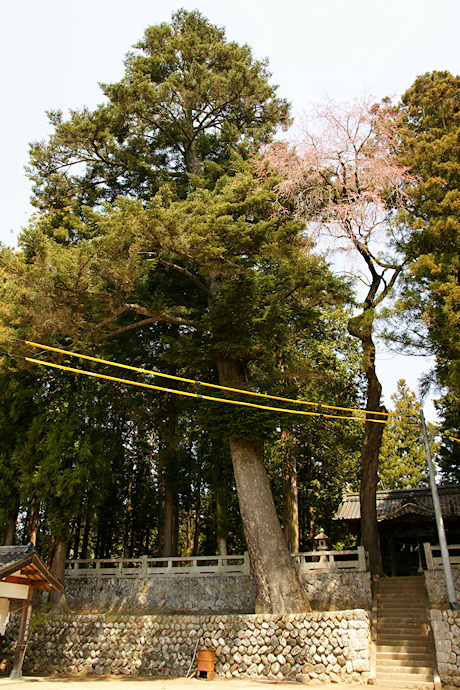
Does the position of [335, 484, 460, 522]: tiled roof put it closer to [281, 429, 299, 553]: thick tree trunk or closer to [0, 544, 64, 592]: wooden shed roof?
[281, 429, 299, 553]: thick tree trunk

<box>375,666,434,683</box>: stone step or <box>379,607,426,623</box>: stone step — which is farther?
<box>379,607,426,623</box>: stone step

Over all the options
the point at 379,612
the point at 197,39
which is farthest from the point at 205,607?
the point at 197,39

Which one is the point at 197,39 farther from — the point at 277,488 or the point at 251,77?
the point at 277,488

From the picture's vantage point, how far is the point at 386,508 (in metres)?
15.8

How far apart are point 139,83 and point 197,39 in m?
2.59

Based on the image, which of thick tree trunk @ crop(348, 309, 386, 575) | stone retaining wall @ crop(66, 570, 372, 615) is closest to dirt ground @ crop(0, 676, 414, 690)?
stone retaining wall @ crop(66, 570, 372, 615)

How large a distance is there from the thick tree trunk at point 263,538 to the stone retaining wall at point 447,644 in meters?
2.44

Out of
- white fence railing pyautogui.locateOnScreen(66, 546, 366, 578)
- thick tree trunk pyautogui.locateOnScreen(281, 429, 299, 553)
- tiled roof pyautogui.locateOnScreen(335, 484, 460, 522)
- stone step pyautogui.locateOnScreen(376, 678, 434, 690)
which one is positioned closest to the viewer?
stone step pyautogui.locateOnScreen(376, 678, 434, 690)

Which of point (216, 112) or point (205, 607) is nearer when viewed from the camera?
point (205, 607)

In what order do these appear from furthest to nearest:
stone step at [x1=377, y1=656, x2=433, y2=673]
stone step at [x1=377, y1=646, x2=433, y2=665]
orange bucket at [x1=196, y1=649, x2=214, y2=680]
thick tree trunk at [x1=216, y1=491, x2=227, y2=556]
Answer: thick tree trunk at [x1=216, y1=491, x2=227, y2=556] → orange bucket at [x1=196, y1=649, x2=214, y2=680] → stone step at [x1=377, y1=646, x2=433, y2=665] → stone step at [x1=377, y1=656, x2=433, y2=673]

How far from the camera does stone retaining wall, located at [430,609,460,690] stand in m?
8.24

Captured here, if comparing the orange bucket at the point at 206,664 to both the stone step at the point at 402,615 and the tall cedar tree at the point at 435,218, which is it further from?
the tall cedar tree at the point at 435,218

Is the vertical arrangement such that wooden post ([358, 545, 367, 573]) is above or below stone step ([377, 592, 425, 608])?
above

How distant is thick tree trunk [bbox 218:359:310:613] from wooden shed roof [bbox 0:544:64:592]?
4279mm
